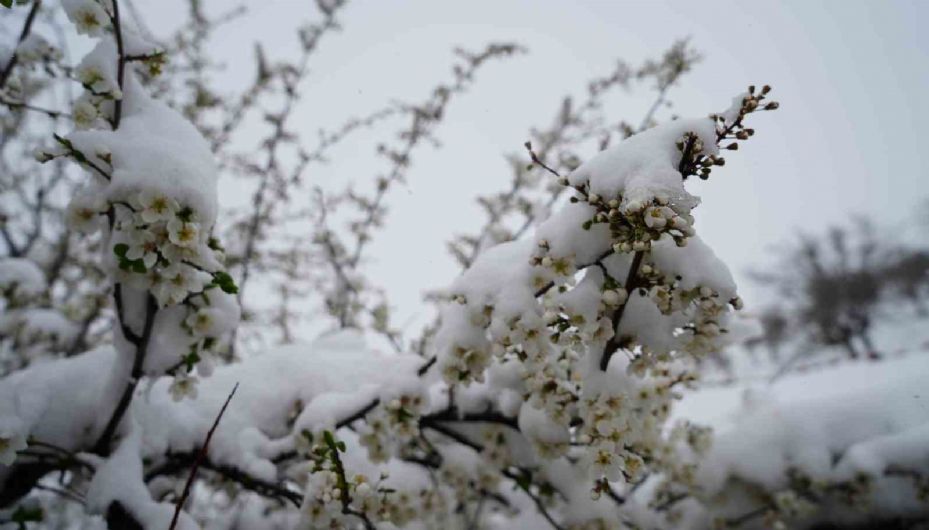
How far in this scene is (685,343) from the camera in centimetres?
150

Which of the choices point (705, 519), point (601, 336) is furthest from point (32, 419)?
point (705, 519)

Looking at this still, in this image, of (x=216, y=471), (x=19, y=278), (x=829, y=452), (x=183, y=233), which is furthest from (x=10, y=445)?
(x=829, y=452)

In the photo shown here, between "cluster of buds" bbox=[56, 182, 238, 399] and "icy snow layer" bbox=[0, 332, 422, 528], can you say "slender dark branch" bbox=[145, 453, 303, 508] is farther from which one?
"cluster of buds" bbox=[56, 182, 238, 399]

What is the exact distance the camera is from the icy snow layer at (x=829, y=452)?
2.83 m

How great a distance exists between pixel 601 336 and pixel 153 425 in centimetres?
196

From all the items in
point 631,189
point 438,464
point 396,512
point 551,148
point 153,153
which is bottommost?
point 396,512

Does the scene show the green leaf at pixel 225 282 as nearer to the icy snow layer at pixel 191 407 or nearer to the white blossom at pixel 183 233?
the white blossom at pixel 183 233

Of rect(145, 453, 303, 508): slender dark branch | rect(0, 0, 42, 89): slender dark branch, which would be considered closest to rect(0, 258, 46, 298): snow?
rect(0, 0, 42, 89): slender dark branch

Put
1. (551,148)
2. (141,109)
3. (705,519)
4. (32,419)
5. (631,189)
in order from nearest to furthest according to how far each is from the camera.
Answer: (631,189) → (141,109) → (32,419) → (705,519) → (551,148)

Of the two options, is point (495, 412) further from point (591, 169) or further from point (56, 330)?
point (56, 330)

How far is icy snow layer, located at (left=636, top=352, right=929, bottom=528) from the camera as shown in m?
2.83

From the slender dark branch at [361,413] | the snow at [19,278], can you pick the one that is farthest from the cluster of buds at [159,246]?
the snow at [19,278]

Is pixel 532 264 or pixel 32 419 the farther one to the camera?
pixel 32 419

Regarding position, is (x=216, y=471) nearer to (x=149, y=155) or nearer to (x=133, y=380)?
(x=133, y=380)
